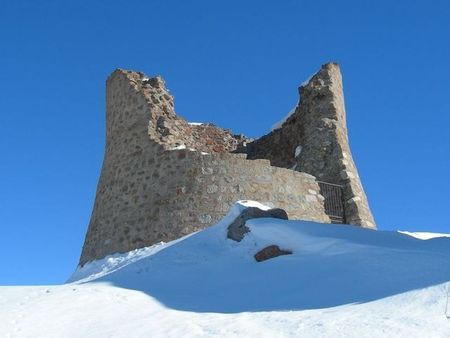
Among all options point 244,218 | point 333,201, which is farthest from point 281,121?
point 244,218

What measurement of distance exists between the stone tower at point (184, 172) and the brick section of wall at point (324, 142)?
2 centimetres

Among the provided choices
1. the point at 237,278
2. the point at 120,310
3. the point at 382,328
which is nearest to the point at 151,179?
the point at 237,278

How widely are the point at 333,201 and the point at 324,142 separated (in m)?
1.61

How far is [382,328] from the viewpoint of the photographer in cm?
465

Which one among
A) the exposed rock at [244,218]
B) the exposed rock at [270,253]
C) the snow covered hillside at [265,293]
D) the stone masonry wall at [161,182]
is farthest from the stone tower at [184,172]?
the exposed rock at [270,253]

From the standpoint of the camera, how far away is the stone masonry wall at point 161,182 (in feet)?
36.8

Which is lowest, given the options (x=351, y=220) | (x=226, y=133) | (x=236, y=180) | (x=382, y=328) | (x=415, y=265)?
(x=382, y=328)

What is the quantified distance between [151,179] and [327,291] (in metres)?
6.59

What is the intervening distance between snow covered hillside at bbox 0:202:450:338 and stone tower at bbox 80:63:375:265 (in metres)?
3.03

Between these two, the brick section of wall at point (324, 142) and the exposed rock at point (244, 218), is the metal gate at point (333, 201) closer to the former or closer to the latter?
A: the brick section of wall at point (324, 142)

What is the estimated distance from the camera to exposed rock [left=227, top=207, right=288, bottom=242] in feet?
26.7

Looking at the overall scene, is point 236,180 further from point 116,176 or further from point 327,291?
point 327,291

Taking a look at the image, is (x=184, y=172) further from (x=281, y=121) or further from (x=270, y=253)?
(x=281, y=121)

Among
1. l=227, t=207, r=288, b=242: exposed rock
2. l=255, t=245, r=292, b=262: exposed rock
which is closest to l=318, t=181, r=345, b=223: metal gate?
l=227, t=207, r=288, b=242: exposed rock
